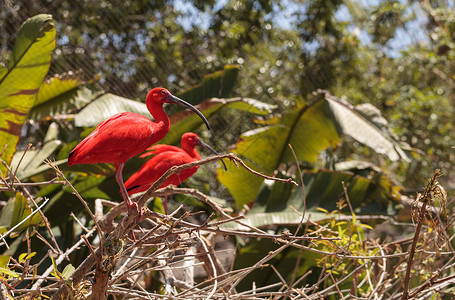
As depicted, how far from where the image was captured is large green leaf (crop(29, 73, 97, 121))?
365 centimetres

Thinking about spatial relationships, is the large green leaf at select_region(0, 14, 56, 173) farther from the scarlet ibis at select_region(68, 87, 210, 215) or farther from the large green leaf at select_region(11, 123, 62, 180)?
the scarlet ibis at select_region(68, 87, 210, 215)

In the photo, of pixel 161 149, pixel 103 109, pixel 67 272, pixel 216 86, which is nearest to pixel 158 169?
pixel 161 149

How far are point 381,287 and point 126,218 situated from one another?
120cm

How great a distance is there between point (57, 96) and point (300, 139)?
1693 mm

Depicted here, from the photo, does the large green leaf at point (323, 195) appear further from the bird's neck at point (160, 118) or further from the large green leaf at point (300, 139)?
the bird's neck at point (160, 118)

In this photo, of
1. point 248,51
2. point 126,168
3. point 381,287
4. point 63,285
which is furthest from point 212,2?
point 63,285

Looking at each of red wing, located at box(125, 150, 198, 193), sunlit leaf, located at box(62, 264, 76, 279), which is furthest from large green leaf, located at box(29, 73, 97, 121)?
sunlit leaf, located at box(62, 264, 76, 279)

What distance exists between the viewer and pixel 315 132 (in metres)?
4.01

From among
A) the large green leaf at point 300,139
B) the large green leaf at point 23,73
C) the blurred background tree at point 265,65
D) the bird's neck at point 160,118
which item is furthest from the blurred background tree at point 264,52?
the bird's neck at point 160,118

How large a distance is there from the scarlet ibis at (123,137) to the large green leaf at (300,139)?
1.95 metres

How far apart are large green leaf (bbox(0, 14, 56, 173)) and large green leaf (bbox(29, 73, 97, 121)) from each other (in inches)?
28.6

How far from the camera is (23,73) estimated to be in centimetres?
285

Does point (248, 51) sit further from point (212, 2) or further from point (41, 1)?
point (41, 1)

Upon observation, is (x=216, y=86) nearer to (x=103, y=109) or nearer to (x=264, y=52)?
(x=103, y=109)
